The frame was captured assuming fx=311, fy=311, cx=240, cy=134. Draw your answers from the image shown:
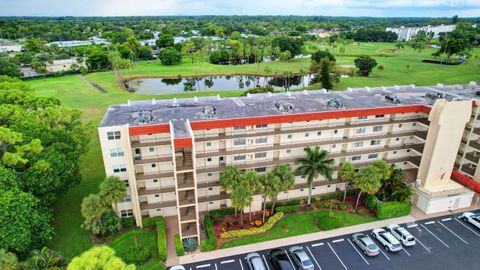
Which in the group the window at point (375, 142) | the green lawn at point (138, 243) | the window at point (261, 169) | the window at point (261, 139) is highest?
the window at point (261, 139)

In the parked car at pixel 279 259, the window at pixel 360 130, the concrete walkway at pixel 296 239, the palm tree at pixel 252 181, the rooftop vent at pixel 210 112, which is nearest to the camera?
the parked car at pixel 279 259

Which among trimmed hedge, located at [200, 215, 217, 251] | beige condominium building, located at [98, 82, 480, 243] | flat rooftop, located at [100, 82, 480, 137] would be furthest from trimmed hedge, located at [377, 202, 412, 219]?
trimmed hedge, located at [200, 215, 217, 251]

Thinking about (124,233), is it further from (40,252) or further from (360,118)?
(360,118)

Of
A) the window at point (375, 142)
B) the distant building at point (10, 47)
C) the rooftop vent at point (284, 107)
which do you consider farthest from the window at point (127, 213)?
the distant building at point (10, 47)

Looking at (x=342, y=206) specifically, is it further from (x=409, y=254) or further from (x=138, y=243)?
(x=138, y=243)

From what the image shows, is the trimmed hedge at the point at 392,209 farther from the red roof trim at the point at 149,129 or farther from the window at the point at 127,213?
the window at the point at 127,213

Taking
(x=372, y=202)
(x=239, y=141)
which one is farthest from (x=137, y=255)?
(x=372, y=202)

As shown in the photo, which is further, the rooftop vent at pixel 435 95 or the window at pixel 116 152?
the rooftop vent at pixel 435 95

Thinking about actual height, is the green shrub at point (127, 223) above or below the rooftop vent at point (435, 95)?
below
